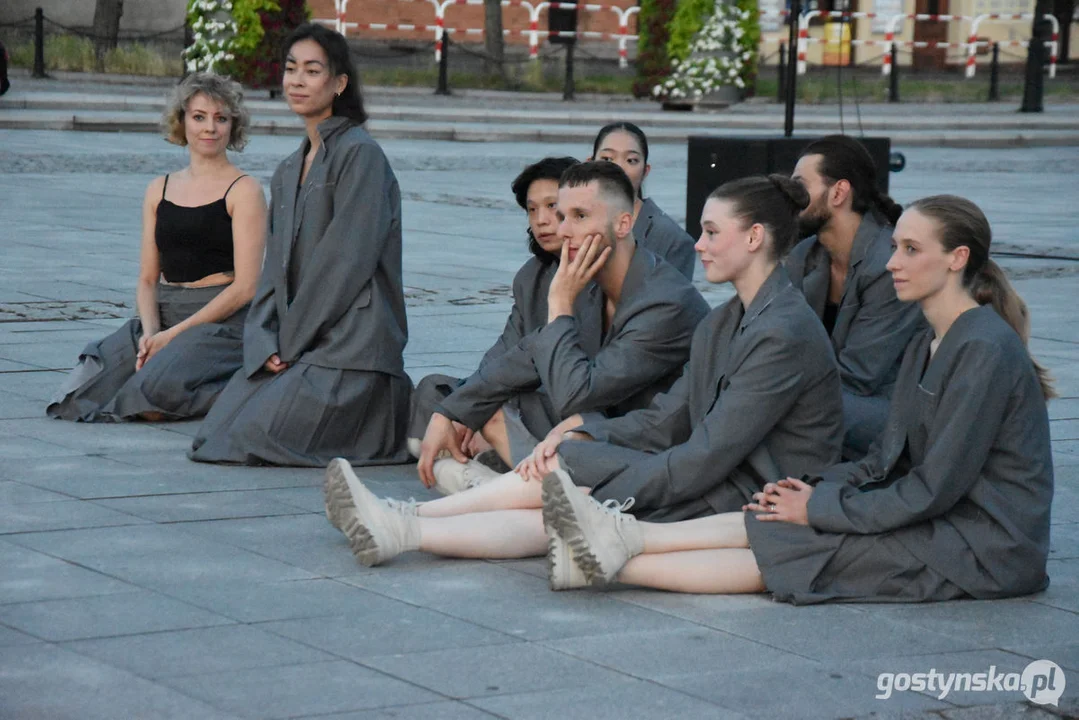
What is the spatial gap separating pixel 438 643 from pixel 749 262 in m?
1.41

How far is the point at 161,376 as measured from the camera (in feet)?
23.1

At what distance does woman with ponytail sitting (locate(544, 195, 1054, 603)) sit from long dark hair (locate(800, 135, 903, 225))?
1.14 meters

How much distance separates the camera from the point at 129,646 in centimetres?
421

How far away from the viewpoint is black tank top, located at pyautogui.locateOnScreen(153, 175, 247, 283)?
7.29m

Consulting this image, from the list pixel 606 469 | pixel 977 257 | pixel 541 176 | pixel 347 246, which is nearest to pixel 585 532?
pixel 606 469

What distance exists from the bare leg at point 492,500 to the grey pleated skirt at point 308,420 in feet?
3.99

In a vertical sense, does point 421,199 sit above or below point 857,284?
below

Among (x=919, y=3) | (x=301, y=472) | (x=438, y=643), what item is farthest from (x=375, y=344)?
(x=919, y=3)

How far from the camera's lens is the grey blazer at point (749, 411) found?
15.9 ft

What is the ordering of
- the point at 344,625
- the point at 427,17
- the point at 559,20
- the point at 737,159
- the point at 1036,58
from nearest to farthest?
the point at 344,625 < the point at 737,159 < the point at 1036,58 < the point at 427,17 < the point at 559,20

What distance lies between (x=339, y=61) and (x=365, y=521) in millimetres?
2163

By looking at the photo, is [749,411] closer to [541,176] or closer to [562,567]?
[562,567]

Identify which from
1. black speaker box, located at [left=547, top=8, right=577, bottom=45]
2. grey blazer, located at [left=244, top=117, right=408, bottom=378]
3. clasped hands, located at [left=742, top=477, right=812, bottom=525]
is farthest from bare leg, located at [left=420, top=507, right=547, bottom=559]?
black speaker box, located at [left=547, top=8, right=577, bottom=45]

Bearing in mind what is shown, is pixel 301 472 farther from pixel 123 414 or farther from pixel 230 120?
pixel 230 120
